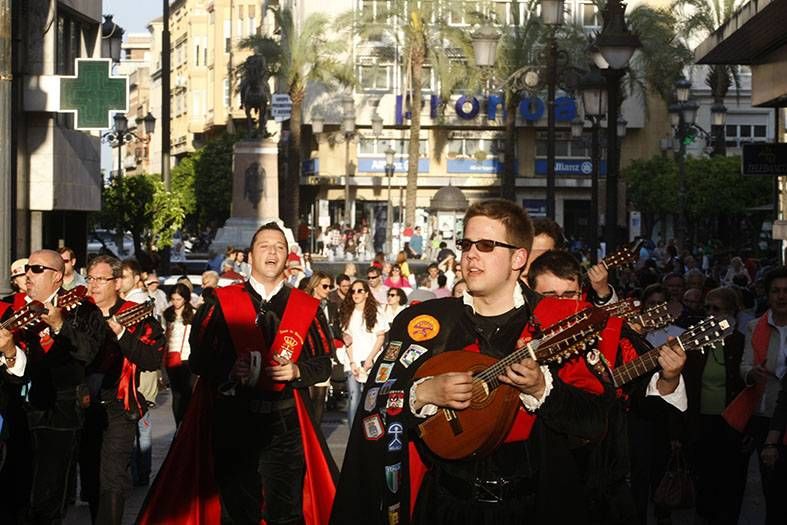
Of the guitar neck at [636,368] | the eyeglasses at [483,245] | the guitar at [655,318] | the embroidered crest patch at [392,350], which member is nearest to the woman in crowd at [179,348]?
the guitar at [655,318]

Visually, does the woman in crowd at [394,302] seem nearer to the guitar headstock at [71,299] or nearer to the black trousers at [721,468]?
the black trousers at [721,468]

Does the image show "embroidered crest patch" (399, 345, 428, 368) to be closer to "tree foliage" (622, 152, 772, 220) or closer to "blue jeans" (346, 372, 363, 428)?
"blue jeans" (346, 372, 363, 428)

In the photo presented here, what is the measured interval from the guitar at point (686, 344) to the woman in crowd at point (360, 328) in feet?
30.7

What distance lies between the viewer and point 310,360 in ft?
30.5

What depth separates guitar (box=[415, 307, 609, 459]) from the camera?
5305mm

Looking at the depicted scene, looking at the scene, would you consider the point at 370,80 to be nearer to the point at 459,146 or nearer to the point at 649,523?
the point at 459,146

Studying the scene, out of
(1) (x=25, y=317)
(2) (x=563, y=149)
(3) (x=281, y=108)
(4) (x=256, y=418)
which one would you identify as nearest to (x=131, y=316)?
(4) (x=256, y=418)

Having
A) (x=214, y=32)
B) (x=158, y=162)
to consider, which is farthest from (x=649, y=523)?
(x=158, y=162)

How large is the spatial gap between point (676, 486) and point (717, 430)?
46cm

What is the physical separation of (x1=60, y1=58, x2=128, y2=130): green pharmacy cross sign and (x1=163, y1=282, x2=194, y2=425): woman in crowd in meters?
8.86

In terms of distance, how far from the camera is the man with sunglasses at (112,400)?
33.1ft

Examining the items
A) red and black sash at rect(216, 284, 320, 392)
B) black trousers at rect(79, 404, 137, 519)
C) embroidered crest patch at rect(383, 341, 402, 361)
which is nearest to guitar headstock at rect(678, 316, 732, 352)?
embroidered crest patch at rect(383, 341, 402, 361)

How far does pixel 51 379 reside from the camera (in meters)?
9.43

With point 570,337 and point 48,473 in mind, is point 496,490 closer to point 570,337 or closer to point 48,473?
point 570,337
